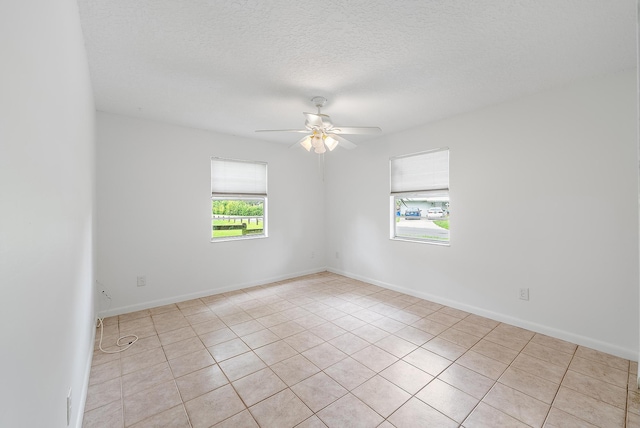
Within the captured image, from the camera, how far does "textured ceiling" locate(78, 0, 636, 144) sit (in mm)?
1664

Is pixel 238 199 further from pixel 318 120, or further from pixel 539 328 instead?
pixel 539 328

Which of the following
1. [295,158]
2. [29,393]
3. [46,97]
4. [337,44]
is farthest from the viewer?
[295,158]

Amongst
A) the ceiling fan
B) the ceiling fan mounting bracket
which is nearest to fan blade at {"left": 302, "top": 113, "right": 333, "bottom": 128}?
the ceiling fan

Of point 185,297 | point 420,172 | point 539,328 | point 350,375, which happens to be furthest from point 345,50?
point 185,297

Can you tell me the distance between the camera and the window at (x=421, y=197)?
145 inches

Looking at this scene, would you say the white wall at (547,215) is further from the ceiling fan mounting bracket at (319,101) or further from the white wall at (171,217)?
the white wall at (171,217)

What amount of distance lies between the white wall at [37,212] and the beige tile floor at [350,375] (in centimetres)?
64

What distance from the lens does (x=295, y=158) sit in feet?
16.4

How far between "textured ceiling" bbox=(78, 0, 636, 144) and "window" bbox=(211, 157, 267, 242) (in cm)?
125

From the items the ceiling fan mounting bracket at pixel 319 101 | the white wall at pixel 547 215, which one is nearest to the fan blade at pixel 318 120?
the ceiling fan mounting bracket at pixel 319 101

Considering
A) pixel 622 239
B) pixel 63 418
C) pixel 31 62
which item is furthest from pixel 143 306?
pixel 622 239

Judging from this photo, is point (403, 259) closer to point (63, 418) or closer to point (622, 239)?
point (622, 239)

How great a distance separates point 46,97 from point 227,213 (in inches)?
131

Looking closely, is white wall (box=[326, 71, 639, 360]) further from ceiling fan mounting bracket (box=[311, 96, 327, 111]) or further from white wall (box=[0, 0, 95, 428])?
white wall (box=[0, 0, 95, 428])
